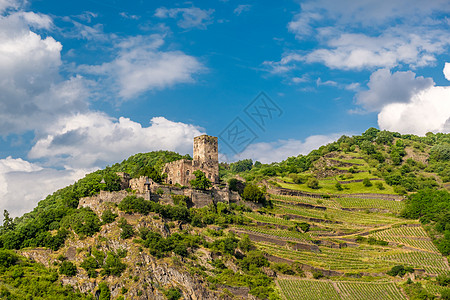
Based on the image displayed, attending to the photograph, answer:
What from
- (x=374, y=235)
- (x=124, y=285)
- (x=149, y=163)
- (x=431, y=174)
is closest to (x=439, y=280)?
(x=374, y=235)

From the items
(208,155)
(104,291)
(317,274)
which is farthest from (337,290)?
(208,155)

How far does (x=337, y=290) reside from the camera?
60406 millimetres

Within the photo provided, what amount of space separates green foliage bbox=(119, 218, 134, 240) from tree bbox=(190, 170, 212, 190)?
15.4 metres

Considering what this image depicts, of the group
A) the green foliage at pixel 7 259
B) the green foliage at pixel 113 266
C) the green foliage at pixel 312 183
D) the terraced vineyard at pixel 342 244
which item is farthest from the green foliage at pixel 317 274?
the green foliage at pixel 312 183

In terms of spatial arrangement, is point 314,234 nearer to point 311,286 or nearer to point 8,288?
point 311,286

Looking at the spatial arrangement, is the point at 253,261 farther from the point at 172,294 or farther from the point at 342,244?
the point at 342,244

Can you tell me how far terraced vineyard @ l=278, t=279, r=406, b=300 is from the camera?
58.7 meters

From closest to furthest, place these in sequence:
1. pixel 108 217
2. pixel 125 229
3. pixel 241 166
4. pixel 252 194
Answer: pixel 125 229 → pixel 108 217 → pixel 252 194 → pixel 241 166

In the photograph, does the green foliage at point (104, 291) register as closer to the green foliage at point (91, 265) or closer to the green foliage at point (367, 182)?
the green foliage at point (91, 265)

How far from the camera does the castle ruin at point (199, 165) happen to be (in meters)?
76.6

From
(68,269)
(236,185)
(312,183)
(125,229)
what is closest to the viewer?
(68,269)

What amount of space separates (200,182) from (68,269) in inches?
954

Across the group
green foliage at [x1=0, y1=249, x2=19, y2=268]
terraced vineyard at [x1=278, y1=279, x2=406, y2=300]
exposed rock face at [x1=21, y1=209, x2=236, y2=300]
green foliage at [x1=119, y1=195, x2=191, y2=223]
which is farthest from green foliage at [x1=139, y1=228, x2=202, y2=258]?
green foliage at [x1=0, y1=249, x2=19, y2=268]

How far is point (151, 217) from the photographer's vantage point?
62906 millimetres
